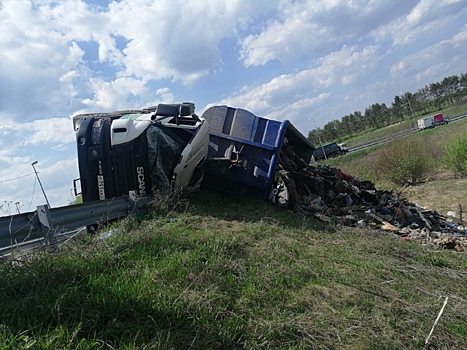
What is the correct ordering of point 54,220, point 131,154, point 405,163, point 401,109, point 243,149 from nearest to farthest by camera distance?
point 54,220, point 131,154, point 243,149, point 405,163, point 401,109

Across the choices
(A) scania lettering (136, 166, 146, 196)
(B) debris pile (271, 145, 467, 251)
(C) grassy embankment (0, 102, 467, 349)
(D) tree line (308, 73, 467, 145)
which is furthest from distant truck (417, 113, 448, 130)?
(A) scania lettering (136, 166, 146, 196)

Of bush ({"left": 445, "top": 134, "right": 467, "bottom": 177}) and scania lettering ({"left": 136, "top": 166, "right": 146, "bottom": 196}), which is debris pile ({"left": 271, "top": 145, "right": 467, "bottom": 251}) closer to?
scania lettering ({"left": 136, "top": 166, "right": 146, "bottom": 196})

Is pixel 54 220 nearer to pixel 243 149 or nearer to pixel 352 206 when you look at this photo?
pixel 243 149

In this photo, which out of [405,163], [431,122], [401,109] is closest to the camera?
[405,163]

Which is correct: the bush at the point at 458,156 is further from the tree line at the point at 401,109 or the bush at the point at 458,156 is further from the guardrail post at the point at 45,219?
the tree line at the point at 401,109

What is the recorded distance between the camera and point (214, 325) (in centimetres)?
252

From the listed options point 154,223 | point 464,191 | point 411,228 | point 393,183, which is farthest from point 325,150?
point 154,223

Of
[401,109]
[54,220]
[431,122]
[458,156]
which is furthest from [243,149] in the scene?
[401,109]

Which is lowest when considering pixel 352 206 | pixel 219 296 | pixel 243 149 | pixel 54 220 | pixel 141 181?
pixel 352 206

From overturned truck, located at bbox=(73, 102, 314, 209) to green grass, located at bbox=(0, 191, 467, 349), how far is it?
1.50 m

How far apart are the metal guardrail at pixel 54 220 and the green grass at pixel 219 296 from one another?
447 mm

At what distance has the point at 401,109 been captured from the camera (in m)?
66.0

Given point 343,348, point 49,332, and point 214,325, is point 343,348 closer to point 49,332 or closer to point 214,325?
point 214,325

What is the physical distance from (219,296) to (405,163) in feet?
56.7
